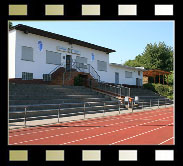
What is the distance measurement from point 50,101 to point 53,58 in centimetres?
973

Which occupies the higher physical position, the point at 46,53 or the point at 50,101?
the point at 46,53

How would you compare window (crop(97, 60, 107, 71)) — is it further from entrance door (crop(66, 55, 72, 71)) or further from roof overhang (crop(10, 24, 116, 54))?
entrance door (crop(66, 55, 72, 71))

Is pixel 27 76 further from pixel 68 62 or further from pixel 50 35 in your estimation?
pixel 68 62

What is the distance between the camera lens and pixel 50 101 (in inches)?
730

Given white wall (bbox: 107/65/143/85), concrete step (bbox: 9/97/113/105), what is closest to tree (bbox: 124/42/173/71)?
white wall (bbox: 107/65/143/85)

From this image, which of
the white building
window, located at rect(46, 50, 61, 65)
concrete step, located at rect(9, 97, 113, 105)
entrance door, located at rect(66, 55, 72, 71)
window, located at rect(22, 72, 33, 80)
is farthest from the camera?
entrance door, located at rect(66, 55, 72, 71)

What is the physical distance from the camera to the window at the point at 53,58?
26.7 metres

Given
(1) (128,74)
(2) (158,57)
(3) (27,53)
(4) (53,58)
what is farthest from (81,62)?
(2) (158,57)

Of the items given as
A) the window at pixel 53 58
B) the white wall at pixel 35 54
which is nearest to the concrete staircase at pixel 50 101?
the white wall at pixel 35 54

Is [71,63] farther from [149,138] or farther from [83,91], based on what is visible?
[149,138]

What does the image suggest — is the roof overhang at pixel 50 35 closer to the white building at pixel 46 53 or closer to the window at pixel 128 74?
the white building at pixel 46 53

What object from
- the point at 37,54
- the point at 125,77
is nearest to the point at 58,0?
the point at 37,54

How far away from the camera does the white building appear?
76.7ft
